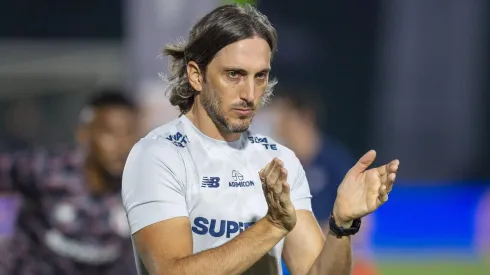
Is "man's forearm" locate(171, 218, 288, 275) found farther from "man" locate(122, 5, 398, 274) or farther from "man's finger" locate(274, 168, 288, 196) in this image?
"man's finger" locate(274, 168, 288, 196)

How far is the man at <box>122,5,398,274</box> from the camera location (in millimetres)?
4109

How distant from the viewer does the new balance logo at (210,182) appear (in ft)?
14.4

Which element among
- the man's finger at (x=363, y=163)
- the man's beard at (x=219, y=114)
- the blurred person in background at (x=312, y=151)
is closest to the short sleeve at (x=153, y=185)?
the man's beard at (x=219, y=114)

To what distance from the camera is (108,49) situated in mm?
20781

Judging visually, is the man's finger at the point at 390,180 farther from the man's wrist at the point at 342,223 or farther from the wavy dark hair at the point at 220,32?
the wavy dark hair at the point at 220,32

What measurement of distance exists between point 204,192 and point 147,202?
0.25 meters

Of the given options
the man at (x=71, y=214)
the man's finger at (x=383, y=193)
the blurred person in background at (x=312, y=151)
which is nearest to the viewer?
the man's finger at (x=383, y=193)

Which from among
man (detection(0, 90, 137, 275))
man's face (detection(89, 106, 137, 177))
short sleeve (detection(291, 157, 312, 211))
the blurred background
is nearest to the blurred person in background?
man's face (detection(89, 106, 137, 177))

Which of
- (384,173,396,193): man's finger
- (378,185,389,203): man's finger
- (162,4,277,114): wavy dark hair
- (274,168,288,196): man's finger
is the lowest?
(378,185,389,203): man's finger

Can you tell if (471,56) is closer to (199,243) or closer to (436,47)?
(436,47)

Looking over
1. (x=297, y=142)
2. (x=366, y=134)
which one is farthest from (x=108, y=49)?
(x=297, y=142)

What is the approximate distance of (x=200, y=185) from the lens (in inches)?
172

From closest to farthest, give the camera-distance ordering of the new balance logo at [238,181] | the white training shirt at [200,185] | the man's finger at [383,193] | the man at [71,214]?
the white training shirt at [200,185] < the man's finger at [383,193] < the new balance logo at [238,181] < the man at [71,214]

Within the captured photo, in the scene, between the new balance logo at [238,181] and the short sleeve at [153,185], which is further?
the new balance logo at [238,181]
